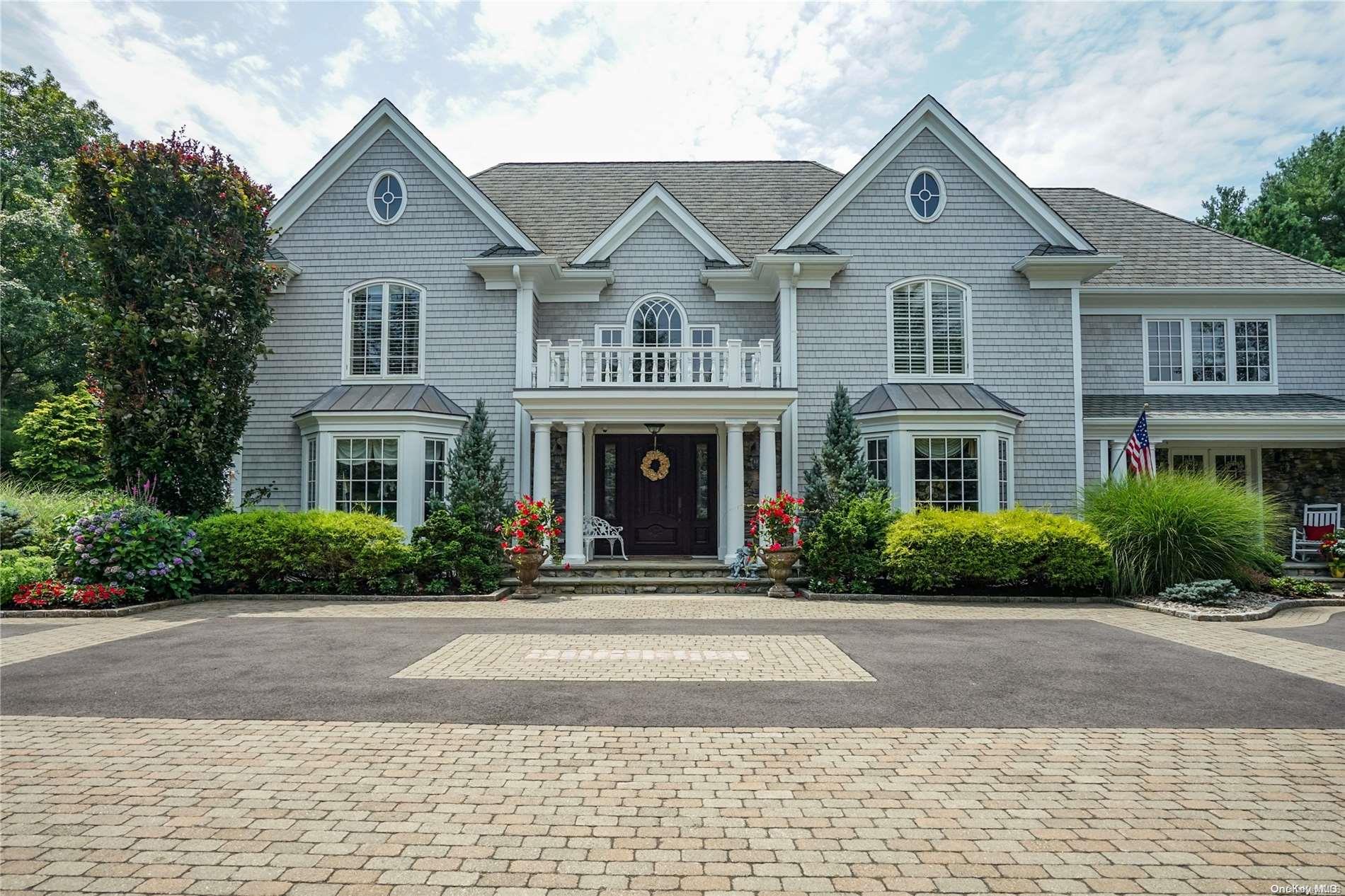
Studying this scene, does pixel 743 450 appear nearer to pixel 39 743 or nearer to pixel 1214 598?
pixel 1214 598

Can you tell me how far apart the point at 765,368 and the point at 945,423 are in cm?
364

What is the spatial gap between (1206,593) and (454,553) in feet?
38.5

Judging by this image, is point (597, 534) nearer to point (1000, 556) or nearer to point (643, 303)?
point (643, 303)

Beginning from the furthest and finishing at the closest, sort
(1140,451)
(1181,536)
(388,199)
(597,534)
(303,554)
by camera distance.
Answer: (388,199)
(597,534)
(1140,451)
(303,554)
(1181,536)

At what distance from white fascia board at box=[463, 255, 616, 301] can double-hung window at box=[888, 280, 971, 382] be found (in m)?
6.10

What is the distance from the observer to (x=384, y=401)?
15.1 m

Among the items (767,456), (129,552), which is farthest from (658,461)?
(129,552)

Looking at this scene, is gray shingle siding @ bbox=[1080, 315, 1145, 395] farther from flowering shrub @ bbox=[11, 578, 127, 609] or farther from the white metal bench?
flowering shrub @ bbox=[11, 578, 127, 609]

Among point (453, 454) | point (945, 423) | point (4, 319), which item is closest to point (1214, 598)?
point (945, 423)

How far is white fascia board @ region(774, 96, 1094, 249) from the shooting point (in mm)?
15875

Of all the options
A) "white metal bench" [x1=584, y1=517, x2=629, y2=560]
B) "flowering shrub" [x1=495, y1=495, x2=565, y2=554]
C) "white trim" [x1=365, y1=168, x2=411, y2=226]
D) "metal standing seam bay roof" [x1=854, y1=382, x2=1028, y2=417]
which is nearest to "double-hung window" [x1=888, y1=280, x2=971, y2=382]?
"metal standing seam bay roof" [x1=854, y1=382, x2=1028, y2=417]

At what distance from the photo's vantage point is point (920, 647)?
27.8ft

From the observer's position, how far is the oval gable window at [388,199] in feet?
53.3

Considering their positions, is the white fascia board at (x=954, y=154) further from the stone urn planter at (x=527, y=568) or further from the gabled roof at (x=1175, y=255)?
the stone urn planter at (x=527, y=568)
